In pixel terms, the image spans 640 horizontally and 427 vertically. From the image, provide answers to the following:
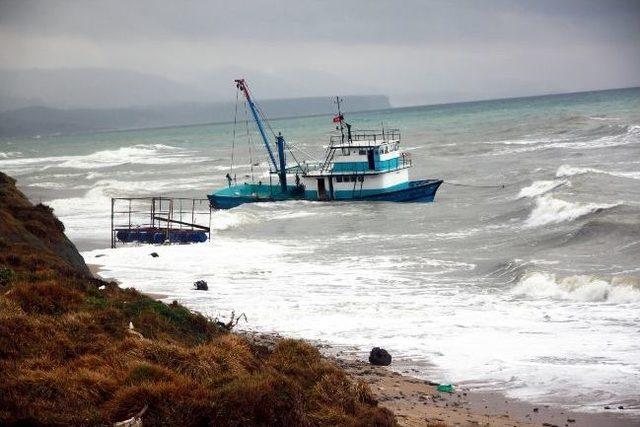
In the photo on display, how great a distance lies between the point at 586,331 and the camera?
18375mm

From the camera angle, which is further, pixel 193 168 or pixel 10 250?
pixel 193 168

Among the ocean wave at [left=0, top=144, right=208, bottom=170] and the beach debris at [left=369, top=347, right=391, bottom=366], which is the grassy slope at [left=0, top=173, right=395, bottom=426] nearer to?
the beach debris at [left=369, top=347, right=391, bottom=366]

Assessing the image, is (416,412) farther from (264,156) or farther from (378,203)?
(264,156)

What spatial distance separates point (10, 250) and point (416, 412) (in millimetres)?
9899

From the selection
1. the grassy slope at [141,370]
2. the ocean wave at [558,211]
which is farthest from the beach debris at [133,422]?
the ocean wave at [558,211]

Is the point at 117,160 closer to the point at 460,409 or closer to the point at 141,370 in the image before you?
the point at 460,409

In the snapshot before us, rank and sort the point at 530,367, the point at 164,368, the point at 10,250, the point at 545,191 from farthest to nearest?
the point at 545,191 < the point at 10,250 < the point at 530,367 < the point at 164,368

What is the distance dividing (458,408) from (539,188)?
34.7 metres

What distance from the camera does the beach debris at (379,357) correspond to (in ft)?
53.7

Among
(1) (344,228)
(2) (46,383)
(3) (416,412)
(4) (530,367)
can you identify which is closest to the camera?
(2) (46,383)

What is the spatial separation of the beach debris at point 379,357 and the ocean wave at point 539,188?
2922 cm

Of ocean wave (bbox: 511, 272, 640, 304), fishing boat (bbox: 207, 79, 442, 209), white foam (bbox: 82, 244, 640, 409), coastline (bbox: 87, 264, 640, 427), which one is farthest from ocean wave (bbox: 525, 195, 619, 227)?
coastline (bbox: 87, 264, 640, 427)

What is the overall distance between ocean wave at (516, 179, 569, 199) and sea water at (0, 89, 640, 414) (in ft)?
0.53

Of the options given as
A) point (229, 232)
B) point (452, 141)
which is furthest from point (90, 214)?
point (452, 141)
